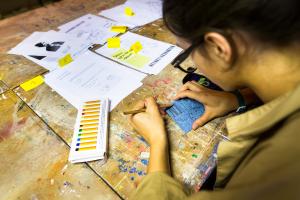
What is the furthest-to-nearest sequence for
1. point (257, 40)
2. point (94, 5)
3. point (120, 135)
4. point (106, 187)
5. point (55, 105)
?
point (94, 5)
point (55, 105)
point (120, 135)
point (106, 187)
point (257, 40)

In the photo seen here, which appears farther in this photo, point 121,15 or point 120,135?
point 121,15

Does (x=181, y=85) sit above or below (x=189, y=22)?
below

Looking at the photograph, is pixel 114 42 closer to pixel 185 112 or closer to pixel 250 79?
pixel 185 112

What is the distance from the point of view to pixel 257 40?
470 millimetres

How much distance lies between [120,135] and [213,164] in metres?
0.29

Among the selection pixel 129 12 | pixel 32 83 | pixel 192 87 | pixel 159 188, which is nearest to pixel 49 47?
pixel 32 83

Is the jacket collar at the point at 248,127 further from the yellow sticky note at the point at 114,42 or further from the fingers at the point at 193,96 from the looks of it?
the yellow sticky note at the point at 114,42

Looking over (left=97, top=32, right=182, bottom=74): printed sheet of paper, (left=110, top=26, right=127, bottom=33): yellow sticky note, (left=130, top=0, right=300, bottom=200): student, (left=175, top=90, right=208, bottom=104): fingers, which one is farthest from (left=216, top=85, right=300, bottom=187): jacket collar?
(left=110, top=26, right=127, bottom=33): yellow sticky note

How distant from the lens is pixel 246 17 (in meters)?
0.43

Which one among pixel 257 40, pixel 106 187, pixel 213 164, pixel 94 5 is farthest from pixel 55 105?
pixel 94 5

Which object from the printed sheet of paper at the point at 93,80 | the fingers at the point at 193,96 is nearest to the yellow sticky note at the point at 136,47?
the printed sheet of paper at the point at 93,80

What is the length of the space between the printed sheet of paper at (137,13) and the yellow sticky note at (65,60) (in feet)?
1.32

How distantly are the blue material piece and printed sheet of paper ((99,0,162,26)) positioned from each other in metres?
0.66

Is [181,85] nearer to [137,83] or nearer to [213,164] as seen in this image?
[137,83]
